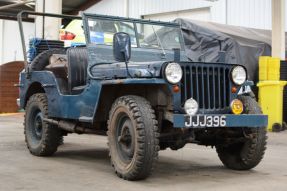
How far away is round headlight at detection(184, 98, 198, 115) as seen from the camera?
657 cm

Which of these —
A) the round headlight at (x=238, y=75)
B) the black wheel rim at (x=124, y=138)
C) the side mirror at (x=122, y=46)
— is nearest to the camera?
the black wheel rim at (x=124, y=138)

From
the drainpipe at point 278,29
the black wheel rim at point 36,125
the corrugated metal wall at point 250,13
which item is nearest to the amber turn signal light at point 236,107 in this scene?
the black wheel rim at point 36,125

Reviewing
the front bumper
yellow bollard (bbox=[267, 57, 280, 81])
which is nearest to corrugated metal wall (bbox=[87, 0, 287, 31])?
yellow bollard (bbox=[267, 57, 280, 81])

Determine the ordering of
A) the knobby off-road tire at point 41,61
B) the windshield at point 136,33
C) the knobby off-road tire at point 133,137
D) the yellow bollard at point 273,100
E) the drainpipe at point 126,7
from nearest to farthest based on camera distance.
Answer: the knobby off-road tire at point 133,137, the windshield at point 136,33, the knobby off-road tire at point 41,61, the yellow bollard at point 273,100, the drainpipe at point 126,7

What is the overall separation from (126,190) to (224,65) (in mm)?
2077

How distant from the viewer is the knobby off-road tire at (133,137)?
6.39m

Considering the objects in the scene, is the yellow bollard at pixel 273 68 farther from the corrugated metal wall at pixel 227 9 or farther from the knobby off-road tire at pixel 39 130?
the knobby off-road tire at pixel 39 130

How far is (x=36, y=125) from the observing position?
368 inches

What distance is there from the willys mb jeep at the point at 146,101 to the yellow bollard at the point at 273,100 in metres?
6.10

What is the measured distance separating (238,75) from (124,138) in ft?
5.44

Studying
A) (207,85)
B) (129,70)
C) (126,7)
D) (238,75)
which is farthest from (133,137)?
(126,7)

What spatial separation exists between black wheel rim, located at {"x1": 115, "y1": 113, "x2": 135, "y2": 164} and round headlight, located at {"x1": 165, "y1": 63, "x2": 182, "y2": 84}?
0.73 meters

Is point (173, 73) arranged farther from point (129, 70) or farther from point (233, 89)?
point (233, 89)

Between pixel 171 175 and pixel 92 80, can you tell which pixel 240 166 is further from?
pixel 92 80
